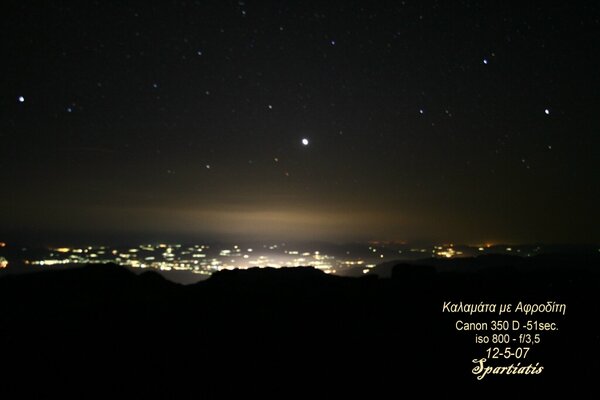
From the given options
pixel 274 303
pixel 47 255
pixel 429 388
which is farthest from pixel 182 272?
pixel 429 388

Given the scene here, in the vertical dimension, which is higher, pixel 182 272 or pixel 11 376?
pixel 11 376

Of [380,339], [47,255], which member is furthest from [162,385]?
[47,255]

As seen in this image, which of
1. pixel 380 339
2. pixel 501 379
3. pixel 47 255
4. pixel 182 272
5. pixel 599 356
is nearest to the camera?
pixel 501 379

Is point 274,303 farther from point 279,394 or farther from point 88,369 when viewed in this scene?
point 88,369

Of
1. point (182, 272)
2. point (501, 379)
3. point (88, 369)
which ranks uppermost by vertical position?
point (88, 369)

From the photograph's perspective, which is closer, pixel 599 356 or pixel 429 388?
pixel 429 388

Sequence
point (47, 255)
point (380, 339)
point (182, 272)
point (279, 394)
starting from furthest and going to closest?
point (47, 255) → point (182, 272) → point (380, 339) → point (279, 394)
